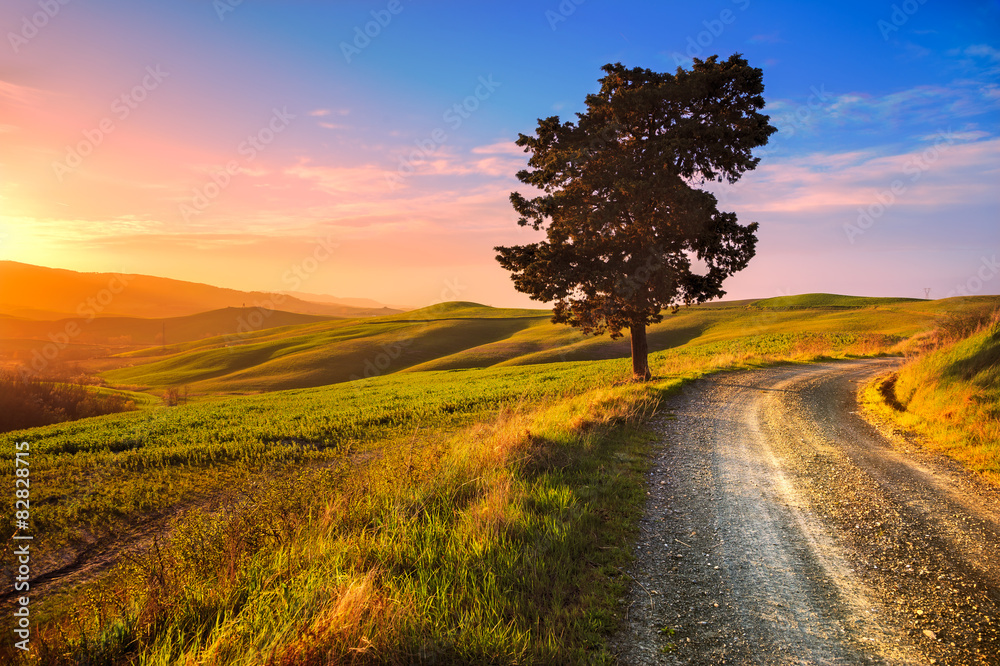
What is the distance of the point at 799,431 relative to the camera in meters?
12.0

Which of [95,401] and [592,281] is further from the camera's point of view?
[95,401]

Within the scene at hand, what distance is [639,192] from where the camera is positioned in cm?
1719

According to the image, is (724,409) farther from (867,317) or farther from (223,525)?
(867,317)

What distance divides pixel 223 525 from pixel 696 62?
22.1 metres

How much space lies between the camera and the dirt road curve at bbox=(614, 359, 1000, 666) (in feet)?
13.4

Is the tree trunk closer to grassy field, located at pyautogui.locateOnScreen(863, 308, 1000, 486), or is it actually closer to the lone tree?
the lone tree

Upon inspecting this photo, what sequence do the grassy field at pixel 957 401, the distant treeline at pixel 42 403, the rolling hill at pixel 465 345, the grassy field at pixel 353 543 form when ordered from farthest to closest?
the rolling hill at pixel 465 345 < the distant treeline at pixel 42 403 < the grassy field at pixel 957 401 < the grassy field at pixel 353 543

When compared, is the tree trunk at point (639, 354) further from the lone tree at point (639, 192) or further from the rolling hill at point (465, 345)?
the rolling hill at point (465, 345)

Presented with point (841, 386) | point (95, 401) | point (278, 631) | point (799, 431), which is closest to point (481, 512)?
point (278, 631)

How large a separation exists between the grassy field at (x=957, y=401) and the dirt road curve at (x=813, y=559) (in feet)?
2.37

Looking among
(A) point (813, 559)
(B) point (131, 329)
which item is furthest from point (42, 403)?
(B) point (131, 329)

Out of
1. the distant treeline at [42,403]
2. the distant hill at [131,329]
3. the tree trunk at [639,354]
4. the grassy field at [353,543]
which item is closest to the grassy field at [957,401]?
the grassy field at [353,543]

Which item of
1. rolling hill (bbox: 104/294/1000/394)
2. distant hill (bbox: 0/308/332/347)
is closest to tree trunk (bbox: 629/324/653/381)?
rolling hill (bbox: 104/294/1000/394)

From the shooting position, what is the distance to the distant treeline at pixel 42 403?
25828mm
